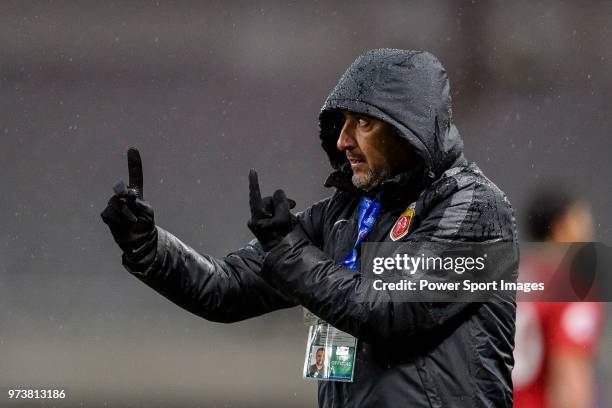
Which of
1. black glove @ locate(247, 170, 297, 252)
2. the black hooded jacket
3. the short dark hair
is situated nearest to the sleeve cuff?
the black hooded jacket

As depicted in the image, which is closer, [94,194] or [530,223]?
[530,223]

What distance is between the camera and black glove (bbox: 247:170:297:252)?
2680 millimetres

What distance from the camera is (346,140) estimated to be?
2904mm

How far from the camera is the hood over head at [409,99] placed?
278 centimetres

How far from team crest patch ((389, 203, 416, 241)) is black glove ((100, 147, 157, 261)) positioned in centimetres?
63

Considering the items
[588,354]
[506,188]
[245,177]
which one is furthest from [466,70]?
[588,354]

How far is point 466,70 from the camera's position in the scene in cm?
748

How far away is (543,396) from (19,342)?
13.8ft

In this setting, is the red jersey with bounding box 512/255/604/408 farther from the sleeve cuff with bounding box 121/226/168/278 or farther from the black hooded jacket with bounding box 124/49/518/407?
the sleeve cuff with bounding box 121/226/168/278

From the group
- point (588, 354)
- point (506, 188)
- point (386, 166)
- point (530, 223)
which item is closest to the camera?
point (386, 166)

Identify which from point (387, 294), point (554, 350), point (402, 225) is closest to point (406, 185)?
point (402, 225)

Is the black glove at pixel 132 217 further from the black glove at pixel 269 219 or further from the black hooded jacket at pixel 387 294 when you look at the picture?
the black glove at pixel 269 219

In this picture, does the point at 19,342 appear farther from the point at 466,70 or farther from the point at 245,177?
the point at 466,70

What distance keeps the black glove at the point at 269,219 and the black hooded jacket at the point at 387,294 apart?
3cm
